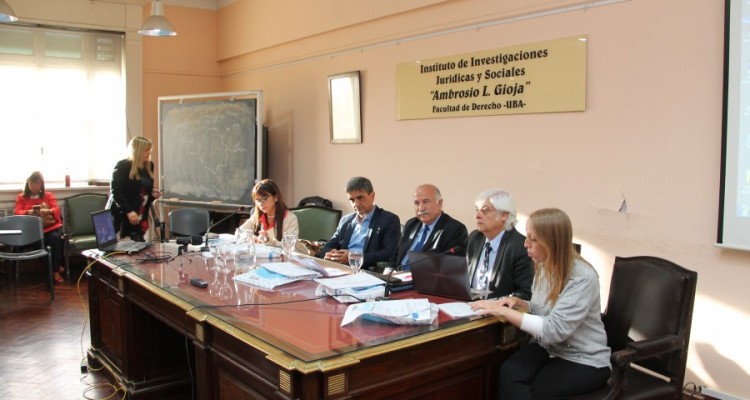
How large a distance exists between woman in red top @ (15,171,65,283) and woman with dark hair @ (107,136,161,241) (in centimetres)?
113

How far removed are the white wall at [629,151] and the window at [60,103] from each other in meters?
4.12

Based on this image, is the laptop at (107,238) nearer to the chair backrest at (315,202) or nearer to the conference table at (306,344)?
the conference table at (306,344)

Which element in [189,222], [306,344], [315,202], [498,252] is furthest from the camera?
[315,202]

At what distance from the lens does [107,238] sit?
3.78 metres

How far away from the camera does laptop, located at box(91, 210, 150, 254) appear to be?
3680 mm

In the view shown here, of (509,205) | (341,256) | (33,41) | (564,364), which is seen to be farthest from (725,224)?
(33,41)

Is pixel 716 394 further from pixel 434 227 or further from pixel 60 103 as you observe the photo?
pixel 60 103

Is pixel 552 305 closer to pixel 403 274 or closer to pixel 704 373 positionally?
pixel 403 274

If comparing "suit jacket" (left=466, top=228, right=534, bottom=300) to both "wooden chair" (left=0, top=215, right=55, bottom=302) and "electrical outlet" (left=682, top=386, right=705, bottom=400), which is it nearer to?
"electrical outlet" (left=682, top=386, right=705, bottom=400)

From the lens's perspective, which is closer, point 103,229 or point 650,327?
point 650,327

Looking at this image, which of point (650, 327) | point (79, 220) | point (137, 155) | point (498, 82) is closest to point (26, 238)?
point (79, 220)

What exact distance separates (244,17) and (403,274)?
17.3ft

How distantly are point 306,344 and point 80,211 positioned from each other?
18.6ft

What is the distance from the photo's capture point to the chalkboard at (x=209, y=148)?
641 cm
